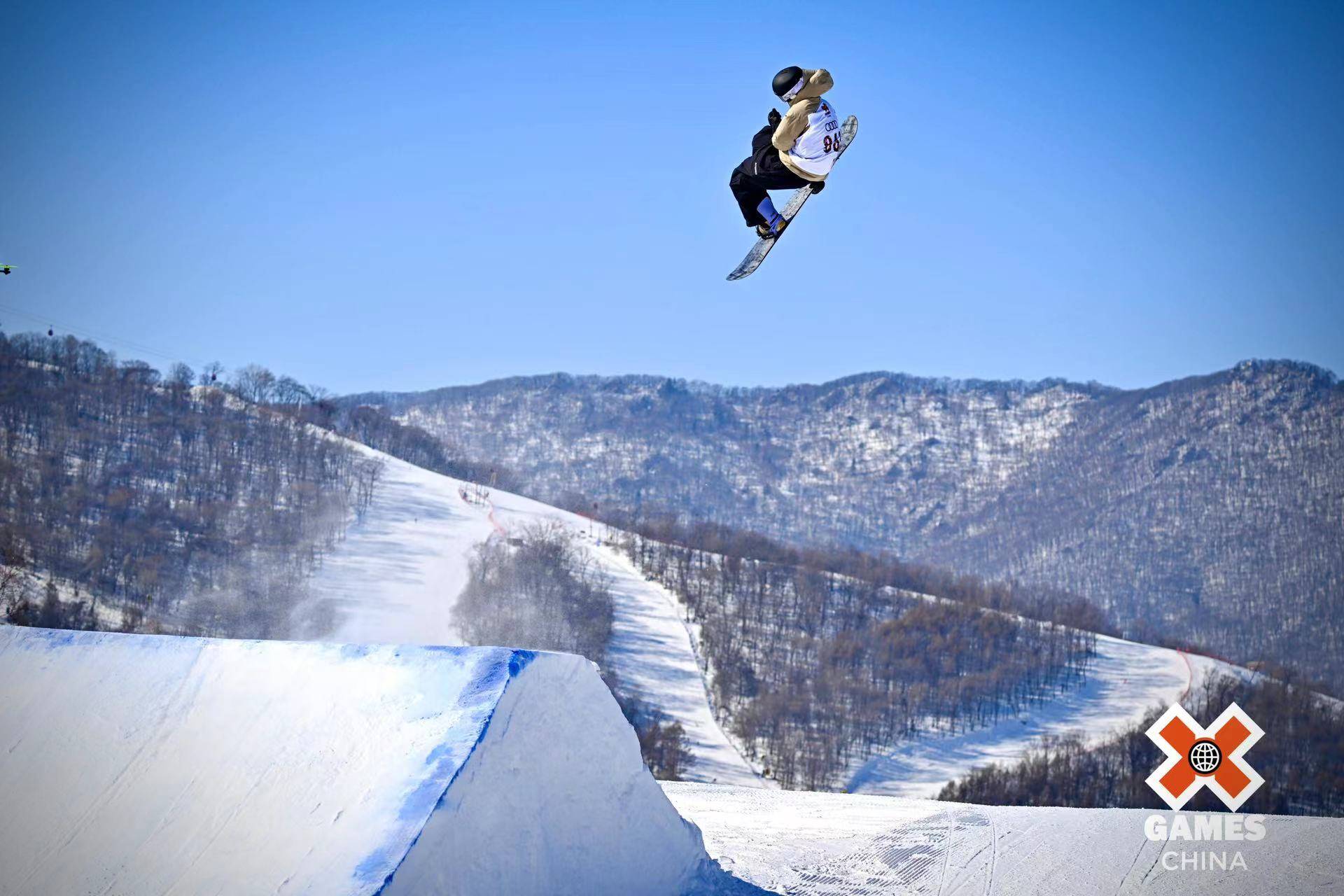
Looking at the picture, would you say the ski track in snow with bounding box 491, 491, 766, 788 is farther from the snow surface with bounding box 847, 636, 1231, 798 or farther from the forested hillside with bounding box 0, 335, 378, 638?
the forested hillside with bounding box 0, 335, 378, 638

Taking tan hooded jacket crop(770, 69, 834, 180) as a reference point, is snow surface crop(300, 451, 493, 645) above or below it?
below

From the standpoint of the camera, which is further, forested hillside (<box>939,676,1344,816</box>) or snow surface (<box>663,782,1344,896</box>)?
forested hillside (<box>939,676,1344,816</box>)

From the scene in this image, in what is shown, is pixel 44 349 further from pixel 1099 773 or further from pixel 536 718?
pixel 536 718

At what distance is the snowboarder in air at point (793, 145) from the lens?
6.84 m

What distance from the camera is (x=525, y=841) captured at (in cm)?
791

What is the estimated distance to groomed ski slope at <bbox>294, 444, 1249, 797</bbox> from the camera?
97250mm

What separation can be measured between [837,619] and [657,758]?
63315 mm

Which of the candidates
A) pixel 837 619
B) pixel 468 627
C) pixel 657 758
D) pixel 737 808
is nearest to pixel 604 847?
pixel 737 808

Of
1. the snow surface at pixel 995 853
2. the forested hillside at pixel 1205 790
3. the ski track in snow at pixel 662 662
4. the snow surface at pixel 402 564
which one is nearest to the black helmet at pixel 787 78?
the snow surface at pixel 995 853

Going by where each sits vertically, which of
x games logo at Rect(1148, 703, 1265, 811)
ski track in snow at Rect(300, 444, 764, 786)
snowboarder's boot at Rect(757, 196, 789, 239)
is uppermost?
snowboarder's boot at Rect(757, 196, 789, 239)

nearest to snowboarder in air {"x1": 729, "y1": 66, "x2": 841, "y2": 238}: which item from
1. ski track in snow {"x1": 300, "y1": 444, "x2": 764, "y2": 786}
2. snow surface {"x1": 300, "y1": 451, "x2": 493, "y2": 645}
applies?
ski track in snow {"x1": 300, "y1": 444, "x2": 764, "y2": 786}

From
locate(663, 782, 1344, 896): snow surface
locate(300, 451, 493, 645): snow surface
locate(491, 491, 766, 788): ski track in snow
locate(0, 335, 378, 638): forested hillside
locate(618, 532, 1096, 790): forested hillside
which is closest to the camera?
locate(663, 782, 1344, 896): snow surface

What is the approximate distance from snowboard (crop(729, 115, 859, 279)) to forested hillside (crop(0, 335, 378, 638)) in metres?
81.8

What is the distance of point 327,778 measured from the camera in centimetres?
777
